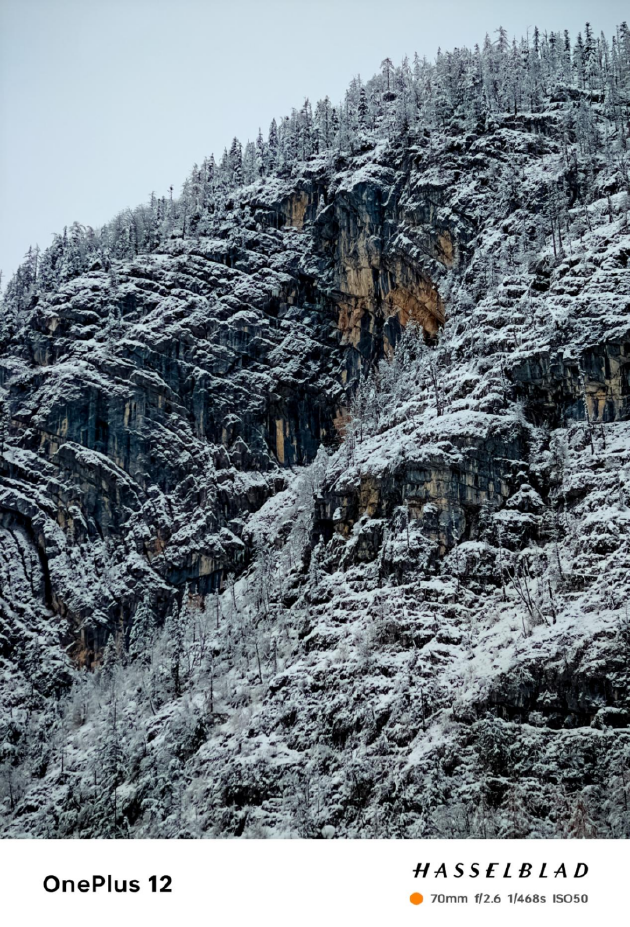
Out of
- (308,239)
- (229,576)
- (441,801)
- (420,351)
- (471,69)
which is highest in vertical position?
(471,69)

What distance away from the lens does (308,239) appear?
308 feet

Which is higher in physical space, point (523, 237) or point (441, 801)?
point (523, 237)

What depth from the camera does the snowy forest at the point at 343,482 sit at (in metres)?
46.8

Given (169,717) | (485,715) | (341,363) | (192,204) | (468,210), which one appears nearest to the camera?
(485,715)

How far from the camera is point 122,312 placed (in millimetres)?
88875

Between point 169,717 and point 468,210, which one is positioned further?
point 468,210

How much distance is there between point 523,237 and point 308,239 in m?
25.9

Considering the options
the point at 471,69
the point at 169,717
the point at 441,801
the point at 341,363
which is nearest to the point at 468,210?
the point at 341,363

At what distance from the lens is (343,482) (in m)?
65.8

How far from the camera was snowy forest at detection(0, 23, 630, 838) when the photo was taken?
46.8 meters
